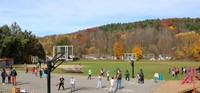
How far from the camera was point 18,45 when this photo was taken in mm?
91188

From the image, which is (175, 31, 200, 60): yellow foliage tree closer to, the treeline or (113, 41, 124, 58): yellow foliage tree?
(113, 41, 124, 58): yellow foliage tree

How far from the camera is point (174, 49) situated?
6481 inches

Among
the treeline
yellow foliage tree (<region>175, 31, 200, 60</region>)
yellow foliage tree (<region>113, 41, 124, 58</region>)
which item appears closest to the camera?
the treeline

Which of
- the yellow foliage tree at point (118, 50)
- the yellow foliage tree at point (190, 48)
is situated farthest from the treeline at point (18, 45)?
→ the yellow foliage tree at point (190, 48)

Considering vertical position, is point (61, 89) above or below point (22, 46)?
below

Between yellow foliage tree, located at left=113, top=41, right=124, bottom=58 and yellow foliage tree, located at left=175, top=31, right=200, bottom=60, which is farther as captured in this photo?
yellow foliage tree, located at left=113, top=41, right=124, bottom=58

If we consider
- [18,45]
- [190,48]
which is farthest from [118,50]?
[18,45]

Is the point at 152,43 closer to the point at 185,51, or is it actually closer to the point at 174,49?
the point at 174,49

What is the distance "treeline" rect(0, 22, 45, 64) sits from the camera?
8361cm

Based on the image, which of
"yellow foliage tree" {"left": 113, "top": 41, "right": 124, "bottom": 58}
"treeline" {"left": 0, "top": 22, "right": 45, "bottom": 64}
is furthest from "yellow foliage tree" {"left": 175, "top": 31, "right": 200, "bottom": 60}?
"treeline" {"left": 0, "top": 22, "right": 45, "bottom": 64}

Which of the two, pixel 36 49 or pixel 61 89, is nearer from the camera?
pixel 61 89

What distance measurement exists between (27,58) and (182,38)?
87.7 m

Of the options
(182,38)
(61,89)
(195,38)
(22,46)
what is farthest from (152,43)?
(61,89)

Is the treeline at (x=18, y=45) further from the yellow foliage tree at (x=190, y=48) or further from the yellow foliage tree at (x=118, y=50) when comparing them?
the yellow foliage tree at (x=190, y=48)
